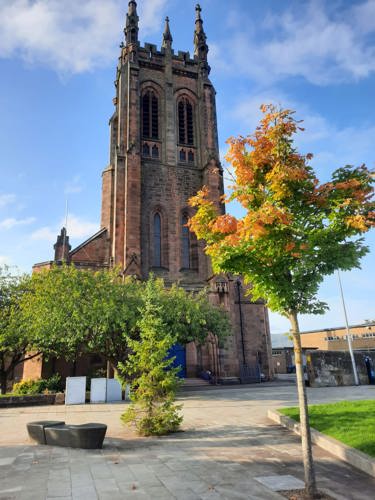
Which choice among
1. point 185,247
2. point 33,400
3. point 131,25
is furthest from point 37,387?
point 131,25

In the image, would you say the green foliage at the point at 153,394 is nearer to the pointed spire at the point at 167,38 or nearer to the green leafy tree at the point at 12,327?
the green leafy tree at the point at 12,327

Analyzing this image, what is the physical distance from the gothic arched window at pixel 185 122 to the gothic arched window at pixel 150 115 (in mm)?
2343

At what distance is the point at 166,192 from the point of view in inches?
1284

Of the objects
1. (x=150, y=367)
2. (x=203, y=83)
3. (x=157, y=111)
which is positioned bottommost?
(x=150, y=367)

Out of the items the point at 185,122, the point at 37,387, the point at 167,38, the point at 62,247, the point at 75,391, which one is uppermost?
the point at 167,38

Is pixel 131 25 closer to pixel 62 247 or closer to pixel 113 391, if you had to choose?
pixel 62 247

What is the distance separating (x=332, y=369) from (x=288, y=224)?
21808 millimetres

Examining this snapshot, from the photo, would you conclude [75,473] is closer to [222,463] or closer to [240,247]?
[222,463]

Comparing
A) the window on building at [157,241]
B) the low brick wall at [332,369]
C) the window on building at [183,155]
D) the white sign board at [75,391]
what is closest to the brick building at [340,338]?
the low brick wall at [332,369]

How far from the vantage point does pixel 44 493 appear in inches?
222

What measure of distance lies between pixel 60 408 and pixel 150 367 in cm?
797

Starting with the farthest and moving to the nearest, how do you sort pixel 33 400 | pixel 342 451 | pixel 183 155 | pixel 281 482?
pixel 183 155, pixel 33 400, pixel 342 451, pixel 281 482

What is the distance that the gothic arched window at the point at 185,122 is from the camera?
117 feet

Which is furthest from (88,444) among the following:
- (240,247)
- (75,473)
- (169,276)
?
(169,276)
